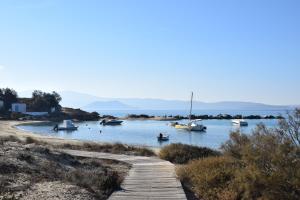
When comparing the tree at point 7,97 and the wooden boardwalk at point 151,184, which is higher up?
the tree at point 7,97

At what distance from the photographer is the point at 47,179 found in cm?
1509

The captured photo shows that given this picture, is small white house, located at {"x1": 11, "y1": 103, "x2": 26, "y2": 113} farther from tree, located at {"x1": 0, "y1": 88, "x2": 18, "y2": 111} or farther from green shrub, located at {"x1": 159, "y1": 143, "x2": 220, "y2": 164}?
green shrub, located at {"x1": 159, "y1": 143, "x2": 220, "y2": 164}

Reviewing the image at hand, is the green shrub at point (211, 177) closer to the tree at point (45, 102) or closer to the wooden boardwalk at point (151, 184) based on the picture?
the wooden boardwalk at point (151, 184)

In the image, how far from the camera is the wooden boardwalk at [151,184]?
13.0 meters

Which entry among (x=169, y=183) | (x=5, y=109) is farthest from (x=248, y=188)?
(x=5, y=109)

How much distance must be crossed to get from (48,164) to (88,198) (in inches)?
244

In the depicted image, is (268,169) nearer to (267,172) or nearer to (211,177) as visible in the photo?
(267,172)

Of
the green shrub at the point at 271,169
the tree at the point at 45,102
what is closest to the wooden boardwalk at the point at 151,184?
the green shrub at the point at 271,169

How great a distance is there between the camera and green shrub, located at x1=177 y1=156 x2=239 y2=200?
1318 cm

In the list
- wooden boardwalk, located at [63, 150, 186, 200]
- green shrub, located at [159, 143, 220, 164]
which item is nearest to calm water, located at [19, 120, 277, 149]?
green shrub, located at [159, 143, 220, 164]

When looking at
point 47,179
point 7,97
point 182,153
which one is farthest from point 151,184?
point 7,97

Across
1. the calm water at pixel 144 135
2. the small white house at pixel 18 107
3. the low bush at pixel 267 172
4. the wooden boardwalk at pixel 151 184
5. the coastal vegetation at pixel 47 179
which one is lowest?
the calm water at pixel 144 135

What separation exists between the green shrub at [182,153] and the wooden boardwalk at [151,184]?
266 cm

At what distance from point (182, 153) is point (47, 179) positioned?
10111 mm
